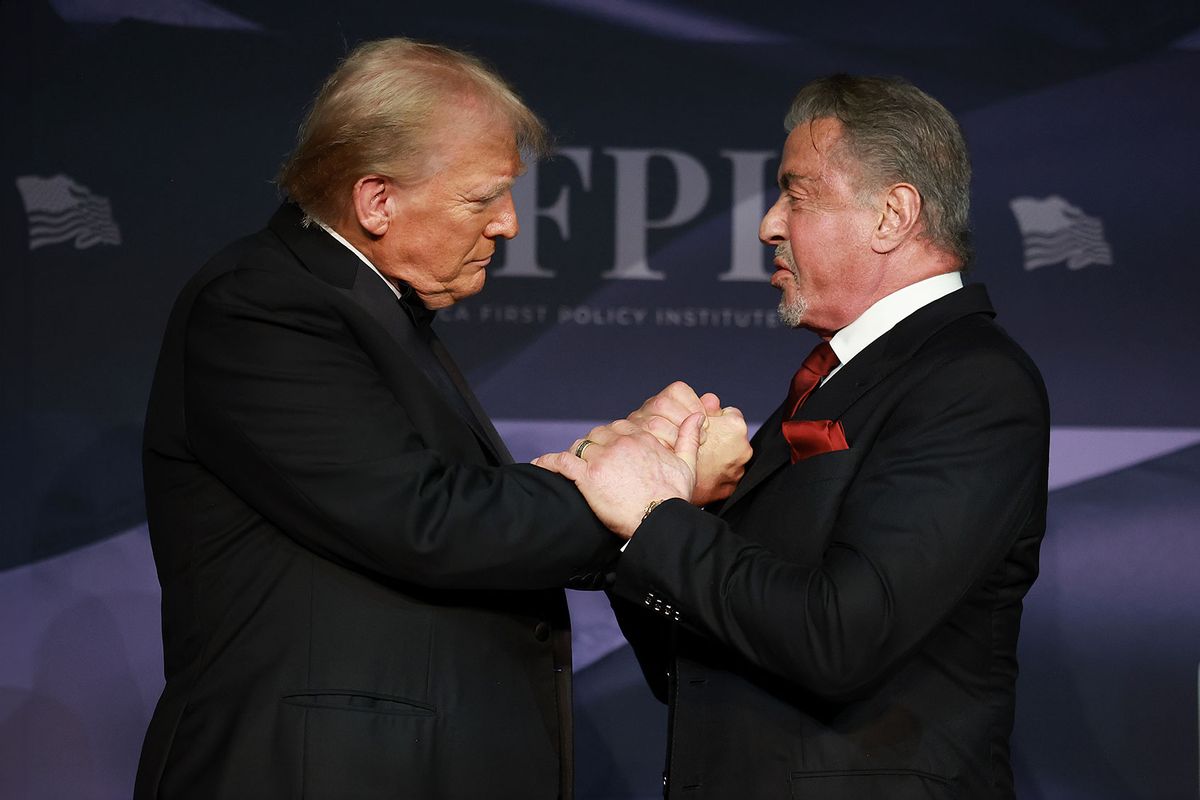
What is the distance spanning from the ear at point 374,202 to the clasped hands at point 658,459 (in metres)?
0.46

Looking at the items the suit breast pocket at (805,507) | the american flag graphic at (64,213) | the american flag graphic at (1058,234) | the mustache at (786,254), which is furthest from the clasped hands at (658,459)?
the american flag graphic at (64,213)

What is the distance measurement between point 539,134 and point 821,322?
598 mm

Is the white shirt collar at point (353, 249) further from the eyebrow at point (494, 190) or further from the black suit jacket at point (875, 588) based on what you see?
the black suit jacket at point (875, 588)

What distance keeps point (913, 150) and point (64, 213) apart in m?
3.02

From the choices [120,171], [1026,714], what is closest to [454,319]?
[120,171]

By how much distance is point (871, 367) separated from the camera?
2160 mm

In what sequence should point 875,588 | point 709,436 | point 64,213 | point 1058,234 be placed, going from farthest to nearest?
point 1058,234
point 64,213
point 709,436
point 875,588

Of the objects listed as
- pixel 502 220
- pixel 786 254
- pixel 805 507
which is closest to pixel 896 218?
pixel 786 254

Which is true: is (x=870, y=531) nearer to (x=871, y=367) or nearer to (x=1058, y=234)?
(x=871, y=367)

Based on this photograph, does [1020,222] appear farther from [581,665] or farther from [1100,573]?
[581,665]

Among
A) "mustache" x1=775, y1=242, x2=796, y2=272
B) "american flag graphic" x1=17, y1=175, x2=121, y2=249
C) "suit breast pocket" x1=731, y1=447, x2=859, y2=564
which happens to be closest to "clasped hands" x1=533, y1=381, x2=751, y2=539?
"suit breast pocket" x1=731, y1=447, x2=859, y2=564

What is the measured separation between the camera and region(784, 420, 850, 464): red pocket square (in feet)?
6.76

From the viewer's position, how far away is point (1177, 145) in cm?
444

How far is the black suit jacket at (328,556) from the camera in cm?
189
